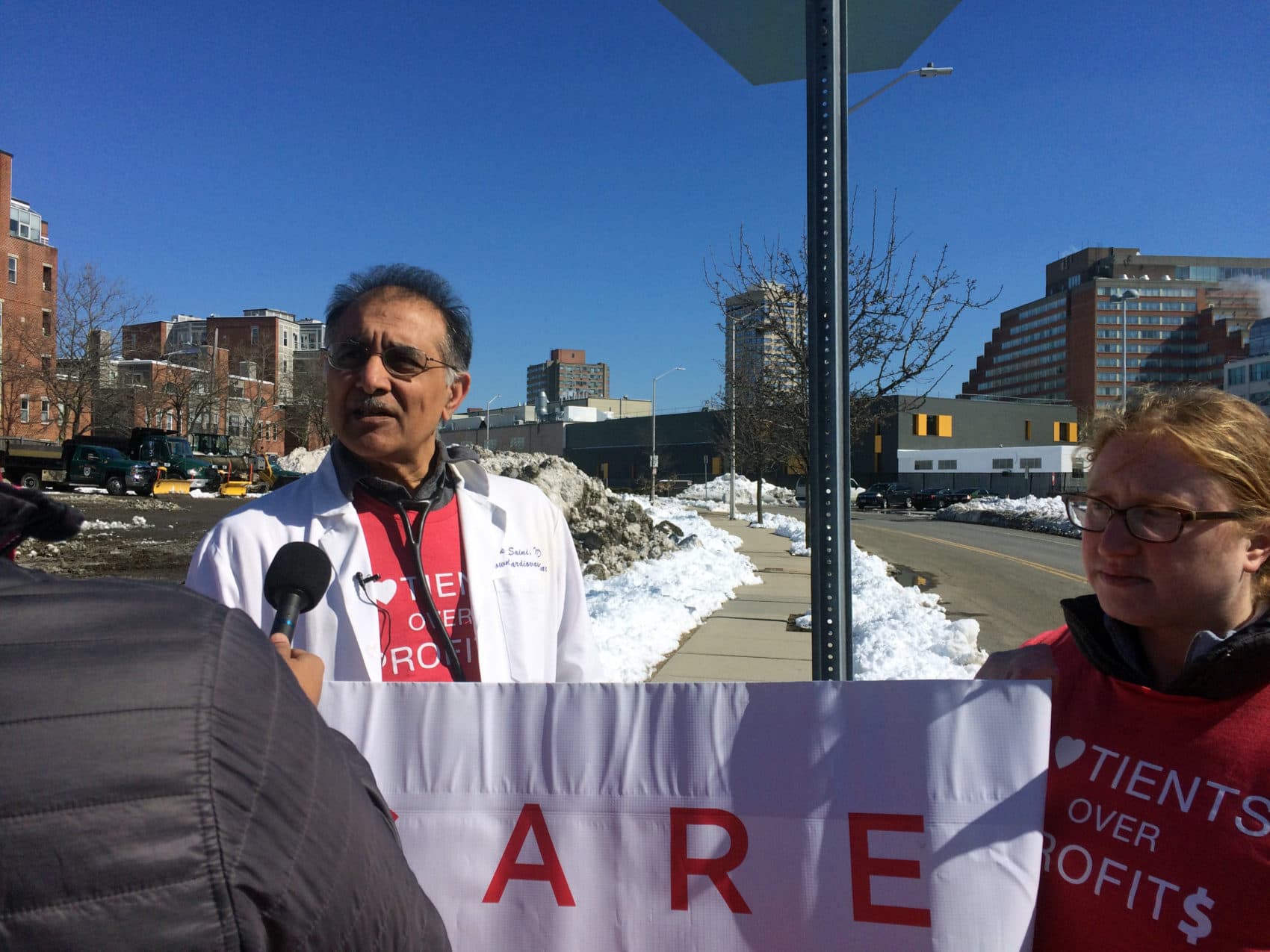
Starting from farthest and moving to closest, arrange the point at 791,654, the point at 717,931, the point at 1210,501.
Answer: the point at 791,654, the point at 717,931, the point at 1210,501

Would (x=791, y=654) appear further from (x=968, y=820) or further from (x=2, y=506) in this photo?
(x=2, y=506)

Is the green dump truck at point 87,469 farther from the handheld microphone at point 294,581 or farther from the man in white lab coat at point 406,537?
the handheld microphone at point 294,581

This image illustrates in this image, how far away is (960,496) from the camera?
4997 centimetres

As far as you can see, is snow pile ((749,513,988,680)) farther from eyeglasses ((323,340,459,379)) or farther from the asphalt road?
eyeglasses ((323,340,459,379))

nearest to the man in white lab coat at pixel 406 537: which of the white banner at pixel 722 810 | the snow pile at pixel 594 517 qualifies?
the white banner at pixel 722 810

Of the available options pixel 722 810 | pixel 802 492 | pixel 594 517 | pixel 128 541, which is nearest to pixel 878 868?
pixel 722 810

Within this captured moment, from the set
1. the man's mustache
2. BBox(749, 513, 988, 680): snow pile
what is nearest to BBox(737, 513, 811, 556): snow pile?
BBox(749, 513, 988, 680): snow pile

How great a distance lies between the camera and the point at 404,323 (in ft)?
8.68

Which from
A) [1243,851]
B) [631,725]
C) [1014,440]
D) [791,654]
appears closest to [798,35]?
[631,725]

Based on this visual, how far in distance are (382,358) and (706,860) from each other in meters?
1.73

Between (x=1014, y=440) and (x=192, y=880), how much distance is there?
265 ft

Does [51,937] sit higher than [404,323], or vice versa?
[404,323]

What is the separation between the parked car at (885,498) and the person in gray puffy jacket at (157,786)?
49.8m

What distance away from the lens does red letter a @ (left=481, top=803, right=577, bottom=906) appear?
1.81 metres
